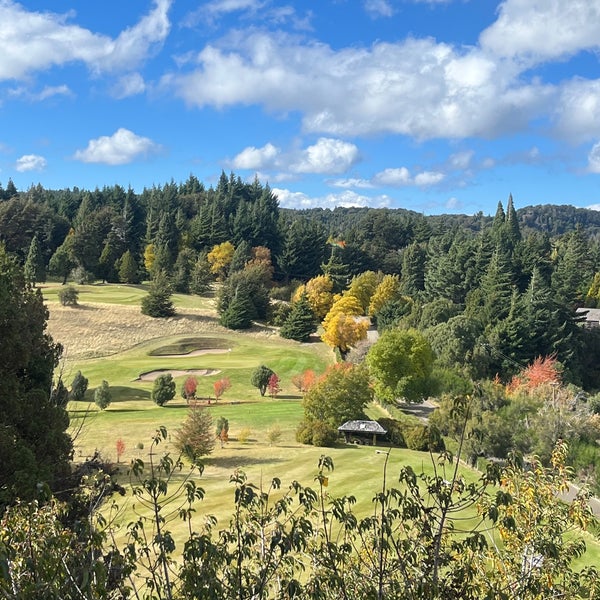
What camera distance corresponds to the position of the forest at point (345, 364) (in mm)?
5961

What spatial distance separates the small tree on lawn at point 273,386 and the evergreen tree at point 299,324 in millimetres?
16460

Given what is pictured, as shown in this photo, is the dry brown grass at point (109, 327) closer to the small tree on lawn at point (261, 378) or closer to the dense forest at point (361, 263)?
the dense forest at point (361, 263)

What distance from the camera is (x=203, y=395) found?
1775 inches

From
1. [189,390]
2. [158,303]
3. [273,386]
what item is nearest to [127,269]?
[158,303]

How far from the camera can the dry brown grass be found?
55062mm

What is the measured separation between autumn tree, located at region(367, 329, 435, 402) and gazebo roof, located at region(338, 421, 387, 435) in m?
7.19

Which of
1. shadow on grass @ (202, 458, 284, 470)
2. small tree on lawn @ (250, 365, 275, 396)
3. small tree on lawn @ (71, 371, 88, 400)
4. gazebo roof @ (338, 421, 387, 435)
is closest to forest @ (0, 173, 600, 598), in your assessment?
gazebo roof @ (338, 421, 387, 435)

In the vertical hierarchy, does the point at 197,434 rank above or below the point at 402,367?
below

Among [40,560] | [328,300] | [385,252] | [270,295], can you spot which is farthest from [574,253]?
[40,560]

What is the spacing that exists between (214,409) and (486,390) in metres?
20.2

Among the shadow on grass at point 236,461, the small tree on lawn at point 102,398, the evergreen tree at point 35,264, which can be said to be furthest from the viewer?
the evergreen tree at point 35,264

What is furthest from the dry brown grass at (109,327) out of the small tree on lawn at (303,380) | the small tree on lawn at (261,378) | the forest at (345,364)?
the small tree on lawn at (303,380)

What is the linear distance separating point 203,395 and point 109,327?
19439mm

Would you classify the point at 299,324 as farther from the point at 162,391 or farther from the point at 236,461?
the point at 236,461
